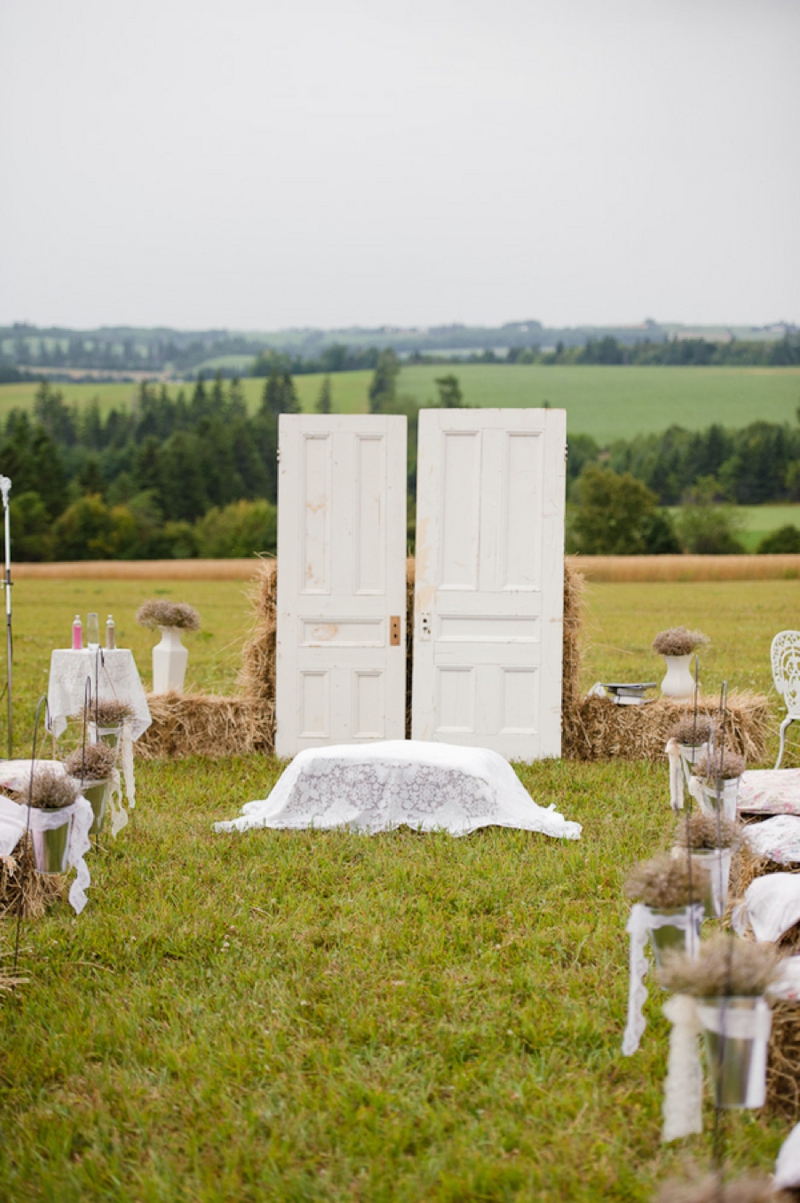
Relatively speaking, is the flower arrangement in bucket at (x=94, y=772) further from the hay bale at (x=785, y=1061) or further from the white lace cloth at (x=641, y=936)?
the hay bale at (x=785, y=1061)

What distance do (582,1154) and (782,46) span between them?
30.7 metres

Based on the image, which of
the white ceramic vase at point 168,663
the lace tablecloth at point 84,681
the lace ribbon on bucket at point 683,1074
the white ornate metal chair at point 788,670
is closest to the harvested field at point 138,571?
the white ceramic vase at point 168,663

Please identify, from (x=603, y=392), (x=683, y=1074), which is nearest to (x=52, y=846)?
(x=683, y=1074)

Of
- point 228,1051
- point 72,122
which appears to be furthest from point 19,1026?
point 72,122

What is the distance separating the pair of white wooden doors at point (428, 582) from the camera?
7.50 m

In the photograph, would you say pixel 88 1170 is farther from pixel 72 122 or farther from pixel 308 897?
pixel 72 122

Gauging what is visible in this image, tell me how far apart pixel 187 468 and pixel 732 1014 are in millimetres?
37284

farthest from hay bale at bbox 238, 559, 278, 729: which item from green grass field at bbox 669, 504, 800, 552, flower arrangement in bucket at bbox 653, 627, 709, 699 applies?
green grass field at bbox 669, 504, 800, 552

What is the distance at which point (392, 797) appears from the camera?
5.85m

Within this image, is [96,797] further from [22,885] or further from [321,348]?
[321,348]

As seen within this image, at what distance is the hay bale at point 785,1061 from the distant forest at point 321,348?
1622 inches

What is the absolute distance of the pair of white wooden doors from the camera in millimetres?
7504

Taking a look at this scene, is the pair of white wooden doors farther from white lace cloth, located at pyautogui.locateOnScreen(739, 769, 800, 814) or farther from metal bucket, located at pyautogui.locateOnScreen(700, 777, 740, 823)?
metal bucket, located at pyautogui.locateOnScreen(700, 777, 740, 823)

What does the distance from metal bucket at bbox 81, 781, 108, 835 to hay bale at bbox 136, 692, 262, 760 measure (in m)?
3.12
